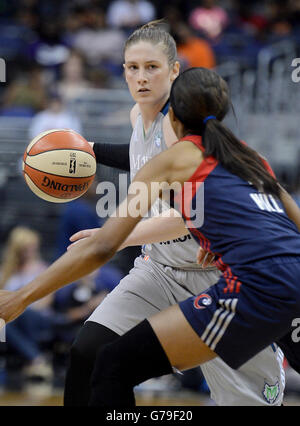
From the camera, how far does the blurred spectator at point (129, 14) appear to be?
1040 cm

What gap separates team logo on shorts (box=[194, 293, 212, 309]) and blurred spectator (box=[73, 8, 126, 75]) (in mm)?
6972

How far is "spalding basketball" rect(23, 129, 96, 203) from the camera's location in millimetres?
3729

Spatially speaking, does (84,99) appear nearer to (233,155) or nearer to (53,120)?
A: (53,120)

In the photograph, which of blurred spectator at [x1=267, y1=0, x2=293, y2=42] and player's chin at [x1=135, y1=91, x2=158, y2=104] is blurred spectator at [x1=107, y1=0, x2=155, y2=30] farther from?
player's chin at [x1=135, y1=91, x2=158, y2=104]

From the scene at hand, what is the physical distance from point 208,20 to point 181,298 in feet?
25.2

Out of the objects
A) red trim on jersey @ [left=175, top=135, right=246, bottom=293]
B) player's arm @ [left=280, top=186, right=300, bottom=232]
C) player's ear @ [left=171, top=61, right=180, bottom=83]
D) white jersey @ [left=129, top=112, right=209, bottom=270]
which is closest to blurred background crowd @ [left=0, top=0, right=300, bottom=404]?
white jersey @ [left=129, top=112, right=209, bottom=270]

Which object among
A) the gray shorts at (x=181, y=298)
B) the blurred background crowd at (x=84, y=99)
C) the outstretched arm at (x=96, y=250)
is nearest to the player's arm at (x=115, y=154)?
the gray shorts at (x=181, y=298)

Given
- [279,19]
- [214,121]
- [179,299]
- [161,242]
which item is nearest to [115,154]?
[161,242]

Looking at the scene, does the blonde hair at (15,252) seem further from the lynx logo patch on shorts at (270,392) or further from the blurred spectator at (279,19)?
the blurred spectator at (279,19)

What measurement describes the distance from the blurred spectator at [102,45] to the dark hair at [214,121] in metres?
6.68

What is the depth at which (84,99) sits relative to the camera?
8.48 meters

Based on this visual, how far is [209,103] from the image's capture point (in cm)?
300
